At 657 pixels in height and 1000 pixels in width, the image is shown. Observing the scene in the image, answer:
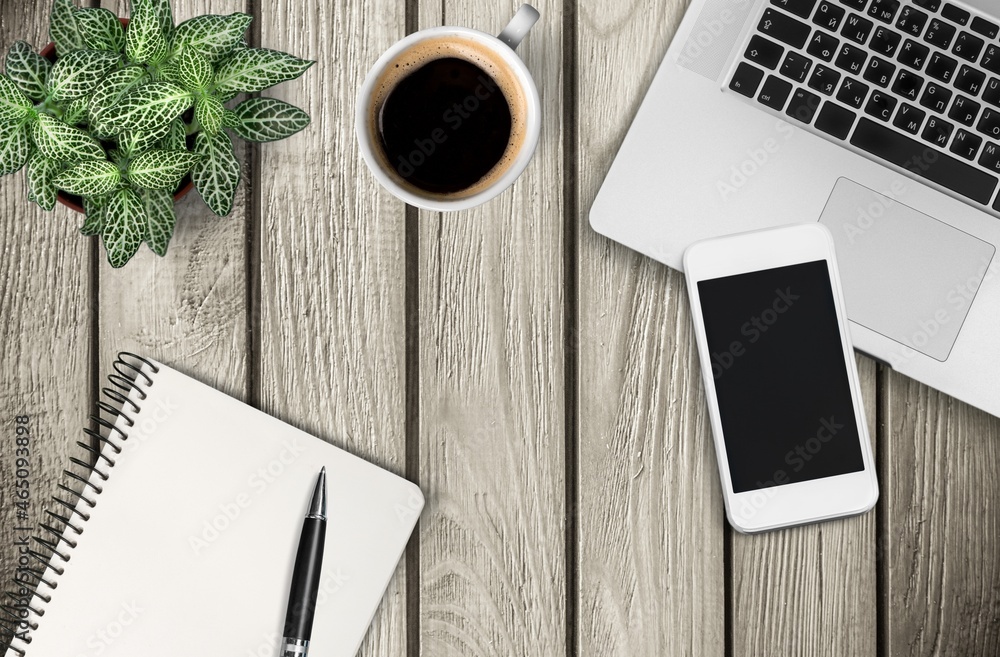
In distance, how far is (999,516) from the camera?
0.59m

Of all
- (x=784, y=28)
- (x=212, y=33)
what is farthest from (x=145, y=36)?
(x=784, y=28)

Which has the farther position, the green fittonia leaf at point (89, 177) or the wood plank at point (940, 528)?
the wood plank at point (940, 528)

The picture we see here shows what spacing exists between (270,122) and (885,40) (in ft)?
1.57

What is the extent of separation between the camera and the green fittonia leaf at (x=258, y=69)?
48 centimetres

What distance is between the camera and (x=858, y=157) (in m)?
0.56

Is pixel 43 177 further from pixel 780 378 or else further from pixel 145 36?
pixel 780 378

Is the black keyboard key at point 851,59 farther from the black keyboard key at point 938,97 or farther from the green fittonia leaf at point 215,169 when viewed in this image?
the green fittonia leaf at point 215,169

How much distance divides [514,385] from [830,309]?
10.5 inches

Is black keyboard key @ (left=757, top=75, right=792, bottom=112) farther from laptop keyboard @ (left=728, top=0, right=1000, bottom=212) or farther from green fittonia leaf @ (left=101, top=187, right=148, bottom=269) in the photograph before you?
green fittonia leaf @ (left=101, top=187, right=148, bottom=269)

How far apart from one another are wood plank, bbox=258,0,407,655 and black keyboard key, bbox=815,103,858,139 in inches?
13.9

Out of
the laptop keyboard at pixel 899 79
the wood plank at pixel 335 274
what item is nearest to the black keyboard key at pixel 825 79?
the laptop keyboard at pixel 899 79

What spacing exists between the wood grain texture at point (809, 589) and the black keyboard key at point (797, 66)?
0.79 ft

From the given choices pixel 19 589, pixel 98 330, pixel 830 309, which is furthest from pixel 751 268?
pixel 19 589

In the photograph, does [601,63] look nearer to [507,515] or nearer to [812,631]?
[507,515]
